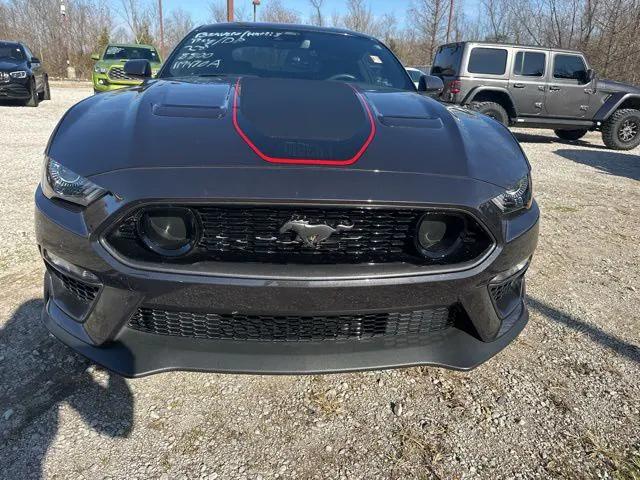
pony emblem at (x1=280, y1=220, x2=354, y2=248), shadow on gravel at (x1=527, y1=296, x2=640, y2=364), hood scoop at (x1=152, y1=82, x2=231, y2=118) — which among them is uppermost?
hood scoop at (x1=152, y1=82, x2=231, y2=118)

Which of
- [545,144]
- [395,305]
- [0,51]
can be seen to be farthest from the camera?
[0,51]

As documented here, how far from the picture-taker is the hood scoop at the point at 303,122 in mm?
1608

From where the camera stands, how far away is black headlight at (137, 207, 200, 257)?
155 cm

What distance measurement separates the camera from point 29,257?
325 cm

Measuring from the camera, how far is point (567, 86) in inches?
369

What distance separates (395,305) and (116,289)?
904 mm

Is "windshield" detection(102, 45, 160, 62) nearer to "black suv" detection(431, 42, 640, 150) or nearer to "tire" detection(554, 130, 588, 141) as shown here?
"black suv" detection(431, 42, 640, 150)

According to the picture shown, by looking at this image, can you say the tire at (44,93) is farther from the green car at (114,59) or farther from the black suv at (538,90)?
the black suv at (538,90)

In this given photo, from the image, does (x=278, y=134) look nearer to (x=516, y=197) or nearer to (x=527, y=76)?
(x=516, y=197)

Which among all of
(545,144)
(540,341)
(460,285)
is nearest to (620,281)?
(540,341)

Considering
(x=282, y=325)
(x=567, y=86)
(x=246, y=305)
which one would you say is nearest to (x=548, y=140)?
(x=567, y=86)

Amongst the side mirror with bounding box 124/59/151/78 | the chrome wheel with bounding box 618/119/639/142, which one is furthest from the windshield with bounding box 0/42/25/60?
the chrome wheel with bounding box 618/119/639/142

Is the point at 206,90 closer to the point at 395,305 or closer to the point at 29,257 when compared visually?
the point at 395,305

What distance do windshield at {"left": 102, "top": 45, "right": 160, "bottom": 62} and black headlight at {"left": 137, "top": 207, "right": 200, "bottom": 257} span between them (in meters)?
14.1
